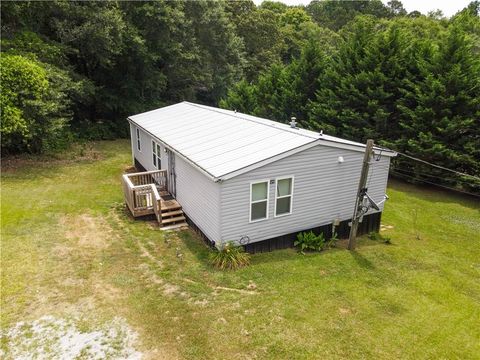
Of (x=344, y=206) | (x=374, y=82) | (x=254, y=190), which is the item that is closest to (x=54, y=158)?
(x=254, y=190)

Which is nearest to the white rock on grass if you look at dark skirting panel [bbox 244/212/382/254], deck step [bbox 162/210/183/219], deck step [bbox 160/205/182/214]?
dark skirting panel [bbox 244/212/382/254]

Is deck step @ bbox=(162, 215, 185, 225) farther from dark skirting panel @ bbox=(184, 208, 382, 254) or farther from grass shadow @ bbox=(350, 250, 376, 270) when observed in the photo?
grass shadow @ bbox=(350, 250, 376, 270)

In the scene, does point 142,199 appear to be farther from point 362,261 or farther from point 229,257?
point 362,261

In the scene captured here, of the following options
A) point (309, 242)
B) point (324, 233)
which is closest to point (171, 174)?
point (309, 242)

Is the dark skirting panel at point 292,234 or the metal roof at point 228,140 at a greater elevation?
the metal roof at point 228,140

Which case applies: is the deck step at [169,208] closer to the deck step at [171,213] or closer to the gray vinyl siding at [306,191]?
the deck step at [171,213]

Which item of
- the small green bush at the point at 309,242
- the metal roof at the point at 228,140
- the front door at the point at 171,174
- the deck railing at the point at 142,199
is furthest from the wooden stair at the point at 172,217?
the small green bush at the point at 309,242
